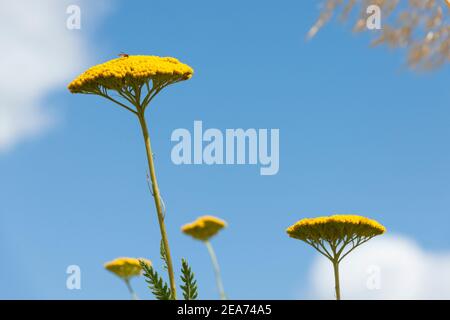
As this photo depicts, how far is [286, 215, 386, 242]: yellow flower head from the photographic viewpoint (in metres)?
6.49

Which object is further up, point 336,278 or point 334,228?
point 334,228

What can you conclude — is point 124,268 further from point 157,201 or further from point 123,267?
point 157,201

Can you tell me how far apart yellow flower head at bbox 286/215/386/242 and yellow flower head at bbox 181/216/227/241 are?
812mm

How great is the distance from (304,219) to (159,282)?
1.81 m

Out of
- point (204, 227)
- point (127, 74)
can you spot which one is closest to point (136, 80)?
point (127, 74)

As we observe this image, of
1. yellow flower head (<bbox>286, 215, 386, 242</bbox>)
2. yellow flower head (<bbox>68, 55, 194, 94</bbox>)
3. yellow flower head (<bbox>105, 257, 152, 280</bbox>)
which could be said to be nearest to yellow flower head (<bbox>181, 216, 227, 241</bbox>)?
yellow flower head (<bbox>286, 215, 386, 242</bbox>)

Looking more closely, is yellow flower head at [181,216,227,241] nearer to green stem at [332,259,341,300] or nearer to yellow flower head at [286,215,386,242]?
yellow flower head at [286,215,386,242]

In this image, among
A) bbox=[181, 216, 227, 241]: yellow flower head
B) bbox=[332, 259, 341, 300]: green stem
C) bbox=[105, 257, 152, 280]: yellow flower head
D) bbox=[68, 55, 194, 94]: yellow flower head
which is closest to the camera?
bbox=[68, 55, 194, 94]: yellow flower head

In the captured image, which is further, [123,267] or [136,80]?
[123,267]

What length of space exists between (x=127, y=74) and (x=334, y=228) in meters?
2.80

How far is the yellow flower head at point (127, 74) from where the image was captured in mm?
5789

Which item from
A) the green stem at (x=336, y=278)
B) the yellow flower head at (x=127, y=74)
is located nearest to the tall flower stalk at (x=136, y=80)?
the yellow flower head at (x=127, y=74)

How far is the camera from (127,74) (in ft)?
19.1
